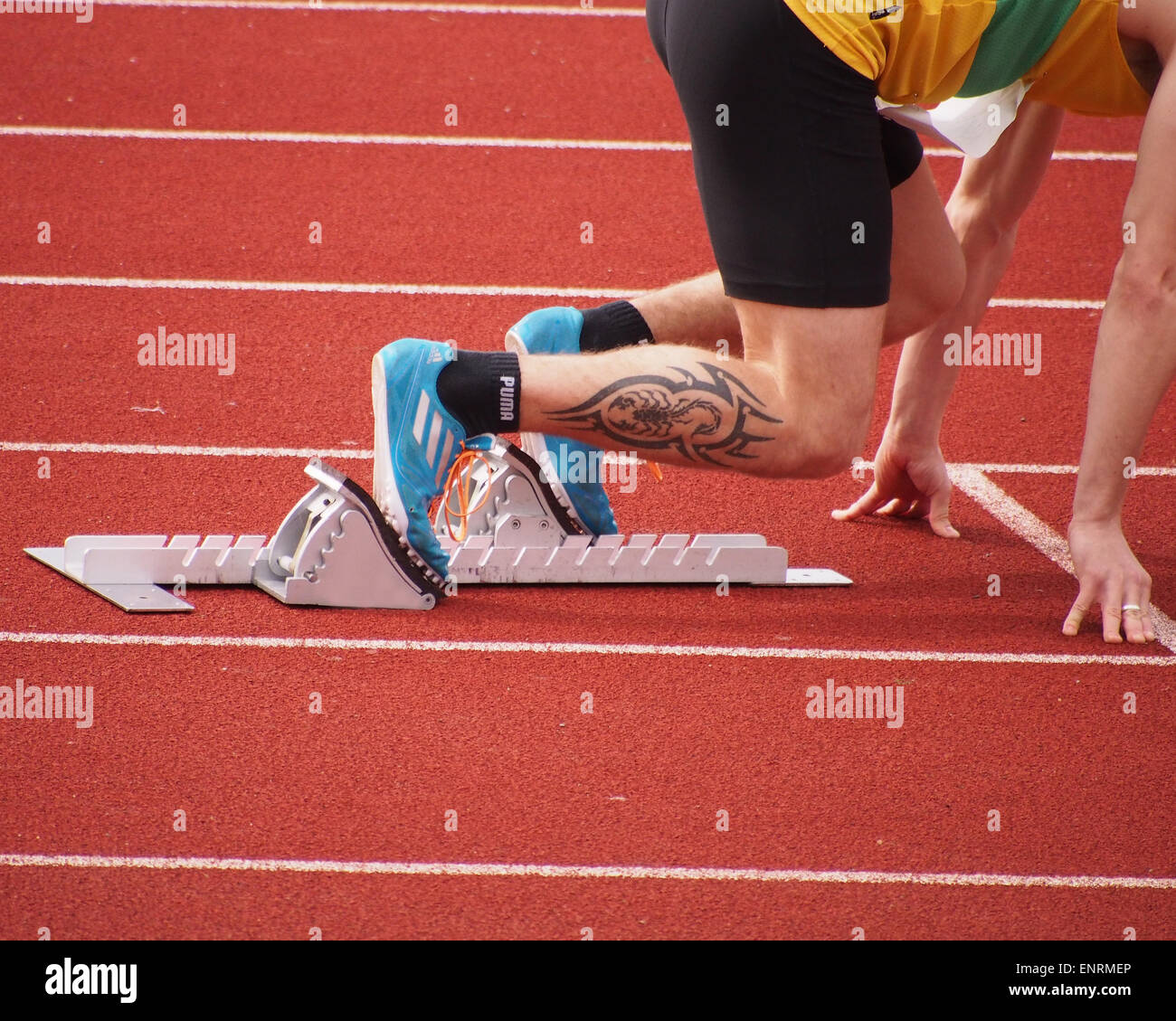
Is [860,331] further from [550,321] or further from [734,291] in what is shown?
[550,321]

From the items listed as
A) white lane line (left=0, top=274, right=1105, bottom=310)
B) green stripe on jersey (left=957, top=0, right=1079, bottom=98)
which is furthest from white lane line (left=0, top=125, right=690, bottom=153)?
green stripe on jersey (left=957, top=0, right=1079, bottom=98)

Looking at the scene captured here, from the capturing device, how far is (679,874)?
245 centimetres

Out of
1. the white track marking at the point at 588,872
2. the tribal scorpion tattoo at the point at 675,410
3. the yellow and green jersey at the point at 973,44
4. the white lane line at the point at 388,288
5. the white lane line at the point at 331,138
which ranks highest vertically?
the white lane line at the point at 331,138

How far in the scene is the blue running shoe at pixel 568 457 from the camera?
131 inches

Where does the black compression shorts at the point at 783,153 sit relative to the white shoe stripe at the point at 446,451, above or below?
above

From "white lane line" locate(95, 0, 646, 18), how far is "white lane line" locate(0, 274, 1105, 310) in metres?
3.60

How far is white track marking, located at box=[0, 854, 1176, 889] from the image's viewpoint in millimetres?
2408

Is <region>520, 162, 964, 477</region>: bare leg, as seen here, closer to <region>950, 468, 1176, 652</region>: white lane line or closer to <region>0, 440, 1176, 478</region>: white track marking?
<region>950, 468, 1176, 652</region>: white lane line

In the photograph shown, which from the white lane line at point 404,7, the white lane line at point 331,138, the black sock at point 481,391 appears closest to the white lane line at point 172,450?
the black sock at point 481,391

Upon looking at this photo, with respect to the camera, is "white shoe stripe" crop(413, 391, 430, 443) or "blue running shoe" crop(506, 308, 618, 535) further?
"blue running shoe" crop(506, 308, 618, 535)

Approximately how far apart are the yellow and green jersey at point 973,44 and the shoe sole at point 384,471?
42.2 inches

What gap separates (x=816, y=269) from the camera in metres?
2.87

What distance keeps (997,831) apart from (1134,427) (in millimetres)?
974

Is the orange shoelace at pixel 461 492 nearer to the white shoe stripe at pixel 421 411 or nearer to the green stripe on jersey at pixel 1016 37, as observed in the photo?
the white shoe stripe at pixel 421 411
